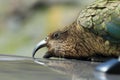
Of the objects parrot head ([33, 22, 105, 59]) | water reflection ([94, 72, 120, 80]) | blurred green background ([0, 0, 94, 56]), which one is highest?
blurred green background ([0, 0, 94, 56])

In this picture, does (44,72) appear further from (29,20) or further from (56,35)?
(29,20)

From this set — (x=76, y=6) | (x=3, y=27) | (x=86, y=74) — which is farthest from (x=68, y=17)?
(x=86, y=74)

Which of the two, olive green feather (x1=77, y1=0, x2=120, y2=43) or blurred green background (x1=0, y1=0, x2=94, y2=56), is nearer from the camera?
olive green feather (x1=77, y1=0, x2=120, y2=43)

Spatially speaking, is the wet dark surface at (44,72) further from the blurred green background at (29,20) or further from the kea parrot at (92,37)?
the blurred green background at (29,20)

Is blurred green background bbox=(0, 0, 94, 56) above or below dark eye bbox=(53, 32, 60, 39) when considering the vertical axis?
above

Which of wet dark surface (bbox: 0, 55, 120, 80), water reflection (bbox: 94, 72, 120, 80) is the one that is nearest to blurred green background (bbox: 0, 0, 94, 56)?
wet dark surface (bbox: 0, 55, 120, 80)

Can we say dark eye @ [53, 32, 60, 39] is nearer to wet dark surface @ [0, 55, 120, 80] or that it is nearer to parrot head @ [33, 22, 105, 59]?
parrot head @ [33, 22, 105, 59]

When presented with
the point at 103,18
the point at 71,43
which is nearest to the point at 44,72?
the point at 103,18
